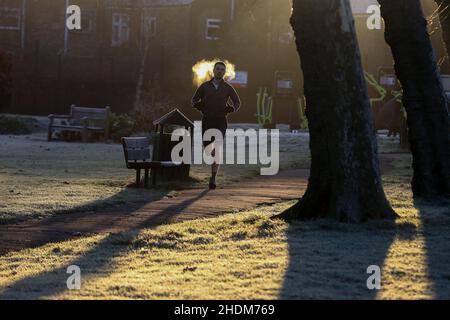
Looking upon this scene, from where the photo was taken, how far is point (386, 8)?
1360 centimetres

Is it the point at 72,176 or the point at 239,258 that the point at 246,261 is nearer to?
the point at 239,258

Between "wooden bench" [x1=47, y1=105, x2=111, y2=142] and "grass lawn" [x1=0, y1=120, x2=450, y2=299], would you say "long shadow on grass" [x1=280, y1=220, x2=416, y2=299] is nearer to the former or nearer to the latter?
"grass lawn" [x1=0, y1=120, x2=450, y2=299]

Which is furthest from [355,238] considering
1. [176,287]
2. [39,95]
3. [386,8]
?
[39,95]

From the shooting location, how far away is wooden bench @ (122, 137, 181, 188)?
1653cm

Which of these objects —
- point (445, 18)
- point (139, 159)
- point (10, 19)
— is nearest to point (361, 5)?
point (10, 19)

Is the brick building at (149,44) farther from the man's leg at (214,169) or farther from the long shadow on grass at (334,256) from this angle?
the long shadow on grass at (334,256)

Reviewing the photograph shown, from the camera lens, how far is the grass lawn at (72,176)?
43.9 ft

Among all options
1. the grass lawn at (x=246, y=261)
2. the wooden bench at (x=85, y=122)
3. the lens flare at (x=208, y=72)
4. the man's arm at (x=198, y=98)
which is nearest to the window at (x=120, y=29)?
the lens flare at (x=208, y=72)

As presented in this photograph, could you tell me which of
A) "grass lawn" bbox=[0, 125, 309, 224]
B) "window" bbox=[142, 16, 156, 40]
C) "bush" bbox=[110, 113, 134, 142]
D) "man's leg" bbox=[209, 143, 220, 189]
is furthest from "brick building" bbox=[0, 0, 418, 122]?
"man's leg" bbox=[209, 143, 220, 189]

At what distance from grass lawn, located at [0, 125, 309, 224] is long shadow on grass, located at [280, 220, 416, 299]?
3748 mm

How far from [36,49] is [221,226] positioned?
37430 mm

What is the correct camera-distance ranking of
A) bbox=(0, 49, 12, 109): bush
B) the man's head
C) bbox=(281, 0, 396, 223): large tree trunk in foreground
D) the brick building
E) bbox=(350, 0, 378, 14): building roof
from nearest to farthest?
bbox=(281, 0, 396, 223): large tree trunk in foreground
the man's head
bbox=(0, 49, 12, 109): bush
the brick building
bbox=(350, 0, 378, 14): building roof

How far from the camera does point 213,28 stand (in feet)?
159

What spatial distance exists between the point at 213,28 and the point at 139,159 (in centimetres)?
3197
